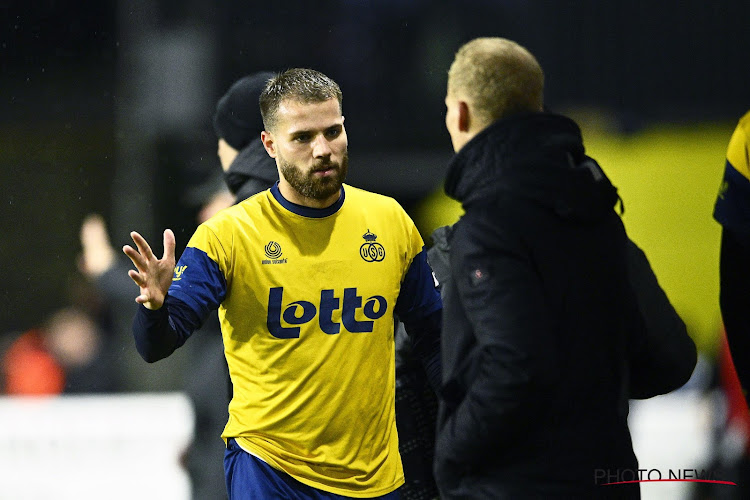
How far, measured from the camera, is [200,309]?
252cm

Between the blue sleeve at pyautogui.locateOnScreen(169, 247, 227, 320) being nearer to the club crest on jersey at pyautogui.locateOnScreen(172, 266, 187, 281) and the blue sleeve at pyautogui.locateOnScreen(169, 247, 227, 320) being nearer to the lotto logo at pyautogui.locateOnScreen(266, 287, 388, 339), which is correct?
the club crest on jersey at pyautogui.locateOnScreen(172, 266, 187, 281)

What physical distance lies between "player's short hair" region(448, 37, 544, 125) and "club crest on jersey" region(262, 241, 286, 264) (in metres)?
0.77

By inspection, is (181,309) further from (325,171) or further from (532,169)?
(532,169)

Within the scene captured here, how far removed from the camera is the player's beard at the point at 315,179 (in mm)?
2637

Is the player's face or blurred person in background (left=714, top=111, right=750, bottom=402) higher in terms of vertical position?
the player's face

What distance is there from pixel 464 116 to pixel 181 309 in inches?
34.2

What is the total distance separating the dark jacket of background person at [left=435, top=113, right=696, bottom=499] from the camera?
1.96m

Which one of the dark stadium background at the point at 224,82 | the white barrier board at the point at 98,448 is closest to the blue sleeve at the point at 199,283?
the white barrier board at the point at 98,448

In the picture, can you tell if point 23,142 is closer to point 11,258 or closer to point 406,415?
point 11,258

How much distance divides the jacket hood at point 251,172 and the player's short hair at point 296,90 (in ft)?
1.11

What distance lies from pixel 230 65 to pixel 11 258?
5.95 ft

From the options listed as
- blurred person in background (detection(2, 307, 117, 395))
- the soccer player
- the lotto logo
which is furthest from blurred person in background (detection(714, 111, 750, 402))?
blurred person in background (detection(2, 307, 117, 395))

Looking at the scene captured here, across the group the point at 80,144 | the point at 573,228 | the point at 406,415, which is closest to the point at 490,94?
the point at 573,228

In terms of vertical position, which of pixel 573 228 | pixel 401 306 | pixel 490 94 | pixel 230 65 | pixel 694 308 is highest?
pixel 230 65
